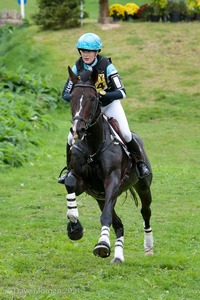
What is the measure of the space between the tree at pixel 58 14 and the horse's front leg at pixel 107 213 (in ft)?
78.5

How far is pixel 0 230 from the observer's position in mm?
11445

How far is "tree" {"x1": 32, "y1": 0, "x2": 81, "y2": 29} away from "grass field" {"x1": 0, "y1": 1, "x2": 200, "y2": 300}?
184 centimetres

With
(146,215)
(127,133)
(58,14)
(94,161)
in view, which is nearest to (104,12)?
(58,14)

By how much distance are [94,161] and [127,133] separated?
88 cm

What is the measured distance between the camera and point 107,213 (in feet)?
28.2

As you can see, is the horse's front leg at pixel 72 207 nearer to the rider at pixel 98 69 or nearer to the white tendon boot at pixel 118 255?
the rider at pixel 98 69

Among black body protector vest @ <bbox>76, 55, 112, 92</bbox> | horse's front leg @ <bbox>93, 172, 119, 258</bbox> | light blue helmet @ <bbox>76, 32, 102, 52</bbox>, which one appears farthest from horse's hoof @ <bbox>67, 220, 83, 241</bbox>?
light blue helmet @ <bbox>76, 32, 102, 52</bbox>

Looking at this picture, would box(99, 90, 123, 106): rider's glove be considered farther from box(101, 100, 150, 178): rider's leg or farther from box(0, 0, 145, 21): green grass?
box(0, 0, 145, 21): green grass

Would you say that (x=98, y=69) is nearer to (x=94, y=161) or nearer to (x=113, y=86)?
(x=113, y=86)

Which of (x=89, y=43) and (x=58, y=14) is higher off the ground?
(x=89, y=43)

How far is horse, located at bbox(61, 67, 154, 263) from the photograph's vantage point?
8352 millimetres

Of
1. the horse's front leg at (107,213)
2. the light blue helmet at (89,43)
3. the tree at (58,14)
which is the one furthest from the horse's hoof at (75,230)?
the tree at (58,14)

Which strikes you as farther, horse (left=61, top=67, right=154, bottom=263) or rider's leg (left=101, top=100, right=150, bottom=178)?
rider's leg (left=101, top=100, right=150, bottom=178)

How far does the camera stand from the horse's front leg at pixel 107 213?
320 inches
